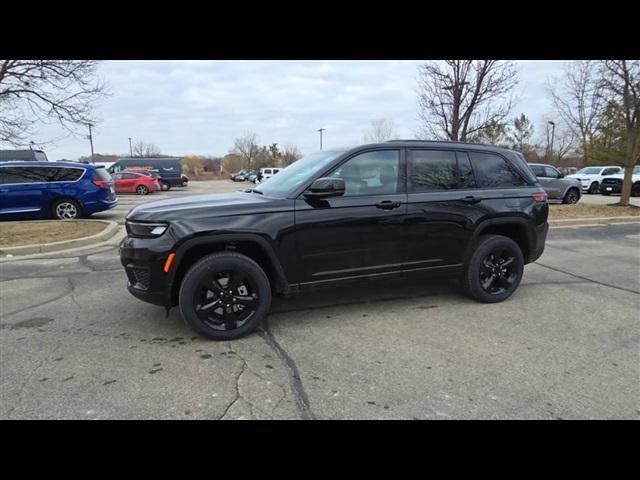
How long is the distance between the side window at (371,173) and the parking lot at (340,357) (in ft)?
4.34

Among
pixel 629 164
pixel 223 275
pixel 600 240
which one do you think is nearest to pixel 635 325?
pixel 223 275

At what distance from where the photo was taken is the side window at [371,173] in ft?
13.0

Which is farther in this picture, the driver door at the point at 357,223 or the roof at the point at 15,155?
the roof at the point at 15,155

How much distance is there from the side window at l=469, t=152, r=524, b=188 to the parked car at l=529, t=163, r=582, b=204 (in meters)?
11.8

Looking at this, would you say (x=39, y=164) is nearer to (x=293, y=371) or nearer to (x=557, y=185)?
(x=293, y=371)

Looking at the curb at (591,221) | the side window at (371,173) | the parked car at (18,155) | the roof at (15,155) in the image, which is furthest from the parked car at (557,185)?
the roof at (15,155)

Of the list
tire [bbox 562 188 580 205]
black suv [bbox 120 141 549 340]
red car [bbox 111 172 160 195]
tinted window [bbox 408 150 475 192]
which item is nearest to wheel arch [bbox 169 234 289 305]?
black suv [bbox 120 141 549 340]

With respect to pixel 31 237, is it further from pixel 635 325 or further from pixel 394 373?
pixel 635 325

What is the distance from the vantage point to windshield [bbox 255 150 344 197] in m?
3.94

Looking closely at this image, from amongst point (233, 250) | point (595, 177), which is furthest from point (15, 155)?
point (595, 177)

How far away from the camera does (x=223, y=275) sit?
356 cm

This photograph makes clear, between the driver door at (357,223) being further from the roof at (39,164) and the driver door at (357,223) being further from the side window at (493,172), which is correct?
the roof at (39,164)

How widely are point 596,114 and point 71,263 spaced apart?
16513mm

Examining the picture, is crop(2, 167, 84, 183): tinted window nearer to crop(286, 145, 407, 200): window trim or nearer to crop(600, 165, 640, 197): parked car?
crop(286, 145, 407, 200): window trim
